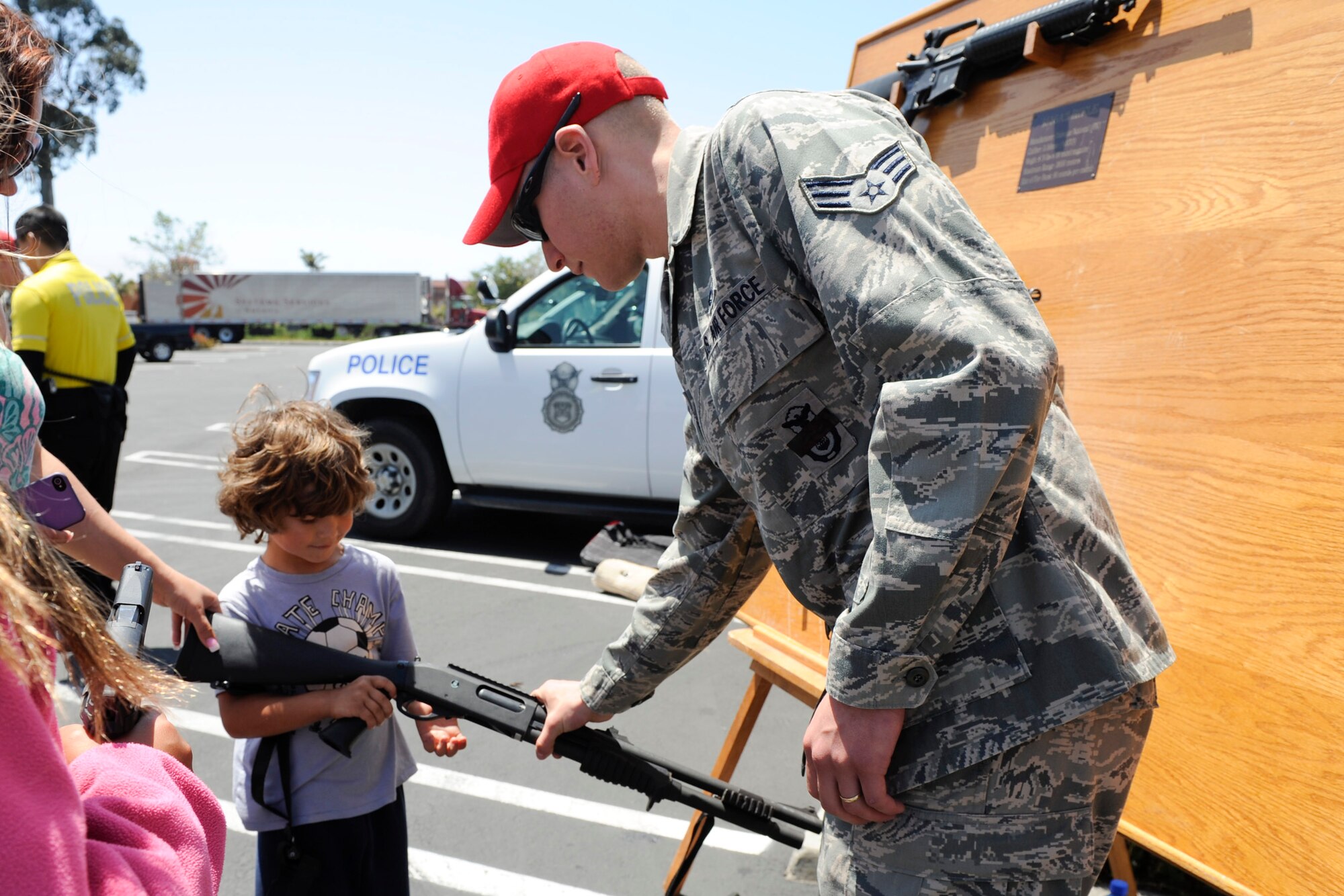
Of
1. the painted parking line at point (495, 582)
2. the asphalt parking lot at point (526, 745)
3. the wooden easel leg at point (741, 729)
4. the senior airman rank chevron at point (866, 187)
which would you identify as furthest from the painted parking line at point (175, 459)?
the senior airman rank chevron at point (866, 187)

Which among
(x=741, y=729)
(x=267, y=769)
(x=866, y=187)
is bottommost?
(x=741, y=729)

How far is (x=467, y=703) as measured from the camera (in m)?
1.82

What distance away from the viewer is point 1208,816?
1.68 metres

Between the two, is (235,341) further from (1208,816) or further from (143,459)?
(1208,816)

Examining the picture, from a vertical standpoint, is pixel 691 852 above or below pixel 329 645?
below

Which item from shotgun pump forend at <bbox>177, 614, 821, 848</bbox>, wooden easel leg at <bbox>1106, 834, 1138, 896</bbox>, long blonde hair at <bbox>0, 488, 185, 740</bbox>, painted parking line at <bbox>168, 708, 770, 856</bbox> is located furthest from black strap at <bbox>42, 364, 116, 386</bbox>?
wooden easel leg at <bbox>1106, 834, 1138, 896</bbox>

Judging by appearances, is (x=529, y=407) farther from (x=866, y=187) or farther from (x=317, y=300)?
(x=317, y=300)

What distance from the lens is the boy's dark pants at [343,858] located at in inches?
73.4

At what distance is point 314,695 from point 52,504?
25.5 inches

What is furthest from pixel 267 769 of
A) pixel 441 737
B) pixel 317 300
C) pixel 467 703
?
pixel 317 300

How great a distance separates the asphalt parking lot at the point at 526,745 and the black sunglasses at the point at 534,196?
936mm

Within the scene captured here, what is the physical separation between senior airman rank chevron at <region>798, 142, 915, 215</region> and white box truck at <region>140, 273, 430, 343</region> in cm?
4162

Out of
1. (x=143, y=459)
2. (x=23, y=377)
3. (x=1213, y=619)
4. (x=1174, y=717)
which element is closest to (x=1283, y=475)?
(x=1213, y=619)

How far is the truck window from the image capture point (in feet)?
19.4
